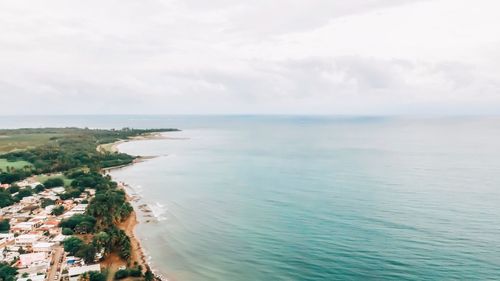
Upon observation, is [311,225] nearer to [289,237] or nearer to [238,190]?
[289,237]

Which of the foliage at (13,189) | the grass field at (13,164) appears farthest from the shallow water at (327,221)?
the grass field at (13,164)

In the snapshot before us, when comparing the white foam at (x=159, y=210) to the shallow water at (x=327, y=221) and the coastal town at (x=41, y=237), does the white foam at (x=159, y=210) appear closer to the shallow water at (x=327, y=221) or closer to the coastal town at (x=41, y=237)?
the shallow water at (x=327, y=221)

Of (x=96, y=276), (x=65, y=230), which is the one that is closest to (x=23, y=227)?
(x=65, y=230)

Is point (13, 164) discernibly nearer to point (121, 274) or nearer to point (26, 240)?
point (26, 240)

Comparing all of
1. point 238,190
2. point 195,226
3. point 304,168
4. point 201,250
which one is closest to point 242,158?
point 304,168

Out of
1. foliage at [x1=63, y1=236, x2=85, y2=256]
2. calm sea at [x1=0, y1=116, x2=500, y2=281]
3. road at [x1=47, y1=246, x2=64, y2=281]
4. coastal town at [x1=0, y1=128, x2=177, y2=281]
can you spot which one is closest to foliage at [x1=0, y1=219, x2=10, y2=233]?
coastal town at [x1=0, y1=128, x2=177, y2=281]

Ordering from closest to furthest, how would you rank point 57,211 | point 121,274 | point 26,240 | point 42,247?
point 121,274 → point 42,247 → point 26,240 → point 57,211

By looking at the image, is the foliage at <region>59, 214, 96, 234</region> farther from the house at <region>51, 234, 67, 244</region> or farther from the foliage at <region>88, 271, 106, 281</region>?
the foliage at <region>88, 271, 106, 281</region>

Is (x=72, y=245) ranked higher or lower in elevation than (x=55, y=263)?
higher
